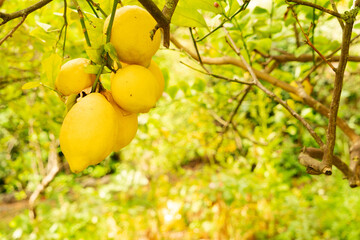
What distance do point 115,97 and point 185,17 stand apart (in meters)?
0.24

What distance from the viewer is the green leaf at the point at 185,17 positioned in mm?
568

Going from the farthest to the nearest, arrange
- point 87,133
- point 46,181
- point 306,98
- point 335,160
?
point 46,181
point 306,98
point 335,160
point 87,133

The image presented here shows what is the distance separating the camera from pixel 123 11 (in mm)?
422

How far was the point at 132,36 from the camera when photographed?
41 cm

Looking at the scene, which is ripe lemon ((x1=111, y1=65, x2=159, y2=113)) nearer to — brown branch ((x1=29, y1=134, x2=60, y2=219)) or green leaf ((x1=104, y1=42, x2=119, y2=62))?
green leaf ((x1=104, y1=42, x2=119, y2=62))

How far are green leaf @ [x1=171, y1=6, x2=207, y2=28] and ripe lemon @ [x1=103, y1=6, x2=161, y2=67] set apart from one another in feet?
0.50

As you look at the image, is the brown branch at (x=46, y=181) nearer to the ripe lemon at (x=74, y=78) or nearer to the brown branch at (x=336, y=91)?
the ripe lemon at (x=74, y=78)

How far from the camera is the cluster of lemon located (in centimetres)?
38

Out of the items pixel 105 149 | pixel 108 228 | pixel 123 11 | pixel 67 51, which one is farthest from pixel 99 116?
pixel 108 228

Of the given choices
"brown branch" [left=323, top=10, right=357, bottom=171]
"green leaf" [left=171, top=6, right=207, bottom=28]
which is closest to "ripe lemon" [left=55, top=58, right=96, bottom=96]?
"green leaf" [left=171, top=6, right=207, bottom=28]

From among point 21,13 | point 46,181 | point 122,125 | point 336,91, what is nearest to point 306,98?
point 336,91

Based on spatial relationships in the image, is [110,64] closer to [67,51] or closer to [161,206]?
[67,51]

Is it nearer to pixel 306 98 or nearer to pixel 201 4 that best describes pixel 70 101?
pixel 201 4

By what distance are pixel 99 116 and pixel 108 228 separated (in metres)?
2.45
